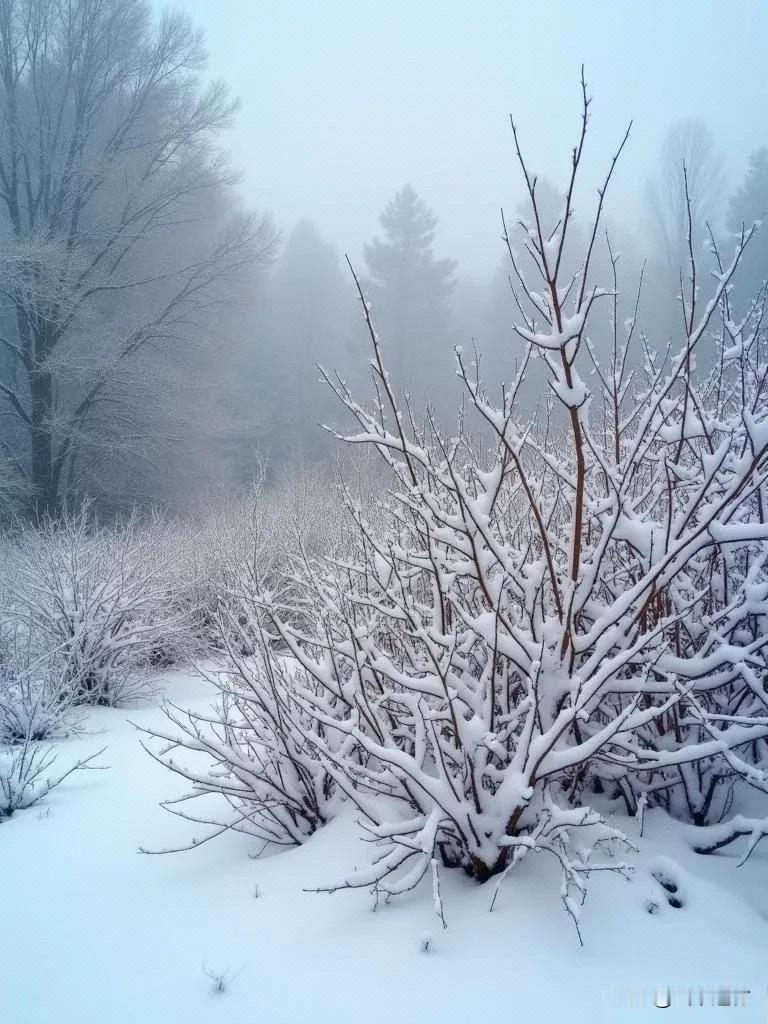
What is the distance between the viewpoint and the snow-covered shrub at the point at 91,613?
17.1 feet

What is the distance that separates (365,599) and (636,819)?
41.6 inches

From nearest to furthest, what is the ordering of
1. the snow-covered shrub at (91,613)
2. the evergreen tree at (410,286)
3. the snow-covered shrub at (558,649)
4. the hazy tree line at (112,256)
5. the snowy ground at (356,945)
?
the snowy ground at (356,945), the snow-covered shrub at (558,649), the snow-covered shrub at (91,613), the hazy tree line at (112,256), the evergreen tree at (410,286)

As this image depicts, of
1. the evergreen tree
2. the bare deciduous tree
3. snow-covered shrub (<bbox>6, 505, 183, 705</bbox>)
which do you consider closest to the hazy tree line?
the bare deciduous tree

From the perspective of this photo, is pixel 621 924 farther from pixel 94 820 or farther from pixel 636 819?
pixel 94 820

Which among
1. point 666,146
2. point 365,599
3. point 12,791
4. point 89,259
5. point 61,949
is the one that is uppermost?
point 666,146

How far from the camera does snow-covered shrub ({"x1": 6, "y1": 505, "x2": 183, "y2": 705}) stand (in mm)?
5199

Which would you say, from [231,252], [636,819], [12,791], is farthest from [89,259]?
[636,819]

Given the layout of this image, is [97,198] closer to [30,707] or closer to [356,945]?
[30,707]

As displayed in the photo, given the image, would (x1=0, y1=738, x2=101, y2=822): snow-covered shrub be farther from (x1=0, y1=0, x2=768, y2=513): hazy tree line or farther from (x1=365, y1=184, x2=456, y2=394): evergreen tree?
(x1=365, y1=184, x2=456, y2=394): evergreen tree

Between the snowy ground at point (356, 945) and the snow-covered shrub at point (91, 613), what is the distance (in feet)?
10.6

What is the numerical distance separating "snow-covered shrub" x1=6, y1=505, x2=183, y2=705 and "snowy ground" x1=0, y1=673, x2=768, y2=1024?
10.6ft

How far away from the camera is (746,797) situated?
1.93 meters

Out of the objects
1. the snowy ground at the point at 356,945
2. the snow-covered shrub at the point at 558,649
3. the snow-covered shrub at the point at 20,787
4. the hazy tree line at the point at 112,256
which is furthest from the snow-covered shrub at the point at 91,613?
the hazy tree line at the point at 112,256

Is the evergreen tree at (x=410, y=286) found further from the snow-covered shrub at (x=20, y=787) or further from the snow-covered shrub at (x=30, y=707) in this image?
the snow-covered shrub at (x=20, y=787)
